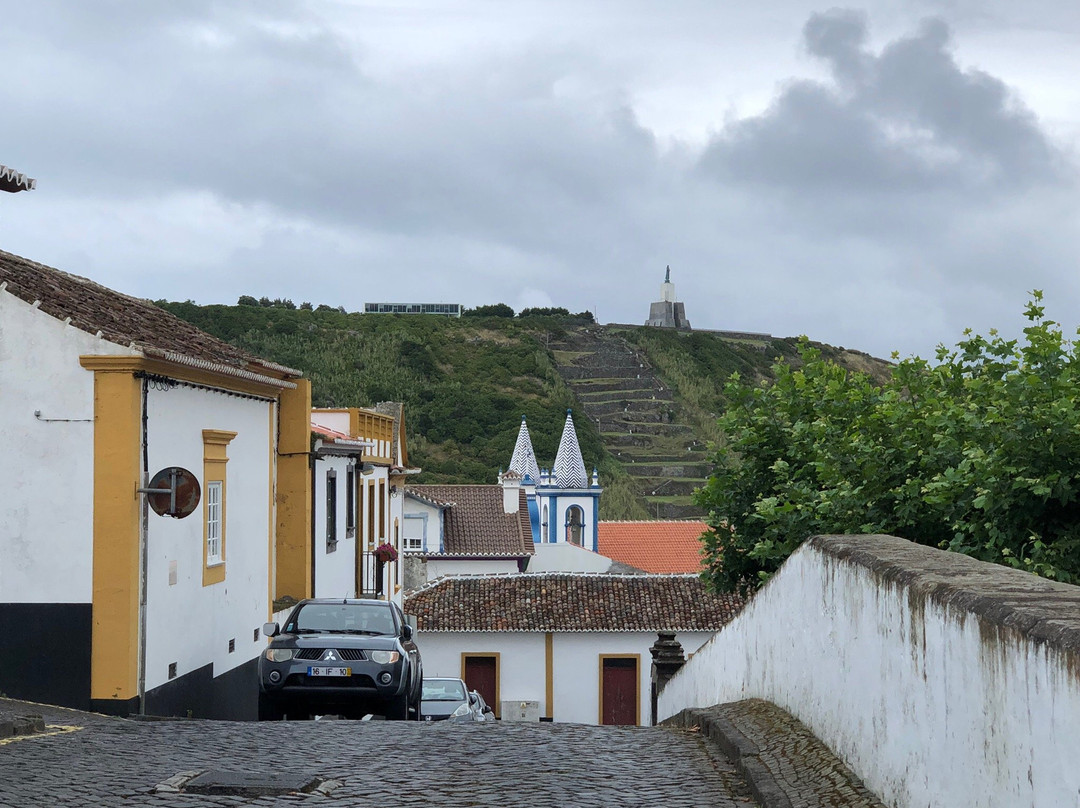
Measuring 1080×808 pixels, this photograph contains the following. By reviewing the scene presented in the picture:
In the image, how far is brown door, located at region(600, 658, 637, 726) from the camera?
38.0 metres

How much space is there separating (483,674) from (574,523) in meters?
35.3

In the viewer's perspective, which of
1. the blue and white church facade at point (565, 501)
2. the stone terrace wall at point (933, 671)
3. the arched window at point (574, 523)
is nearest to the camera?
the stone terrace wall at point (933, 671)

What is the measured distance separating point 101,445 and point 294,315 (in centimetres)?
11079

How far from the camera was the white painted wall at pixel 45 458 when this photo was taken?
13484mm

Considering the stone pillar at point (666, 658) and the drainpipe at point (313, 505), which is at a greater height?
the drainpipe at point (313, 505)

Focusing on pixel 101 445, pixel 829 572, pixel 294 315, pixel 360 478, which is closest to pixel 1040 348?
pixel 829 572

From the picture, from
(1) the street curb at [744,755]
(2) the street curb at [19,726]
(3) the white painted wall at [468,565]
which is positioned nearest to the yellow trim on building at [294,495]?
(2) the street curb at [19,726]

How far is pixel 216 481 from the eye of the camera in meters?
16.6

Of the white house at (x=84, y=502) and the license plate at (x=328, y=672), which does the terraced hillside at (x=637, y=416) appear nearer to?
the white house at (x=84, y=502)

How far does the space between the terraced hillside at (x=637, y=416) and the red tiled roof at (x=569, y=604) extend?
5562 centimetres

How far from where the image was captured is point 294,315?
12231 centimetres

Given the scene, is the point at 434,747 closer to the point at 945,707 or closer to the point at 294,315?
the point at 945,707

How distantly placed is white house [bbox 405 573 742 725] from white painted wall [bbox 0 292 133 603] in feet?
79.3

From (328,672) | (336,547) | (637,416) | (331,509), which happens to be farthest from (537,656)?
(637,416)
